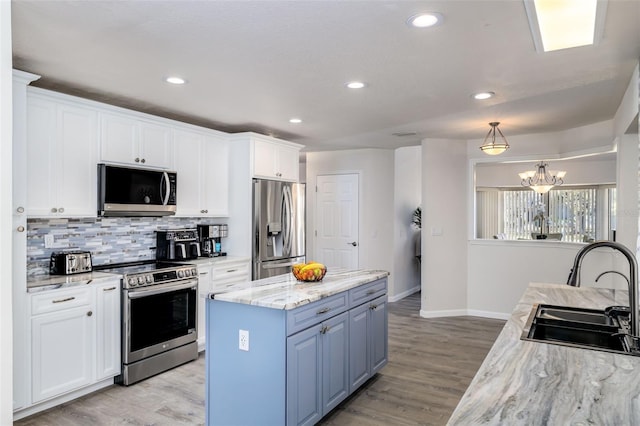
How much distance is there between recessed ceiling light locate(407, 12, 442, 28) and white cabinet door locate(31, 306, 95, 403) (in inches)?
120

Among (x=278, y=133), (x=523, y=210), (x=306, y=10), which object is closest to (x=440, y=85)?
(x=306, y=10)

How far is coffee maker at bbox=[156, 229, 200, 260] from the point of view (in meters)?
4.33

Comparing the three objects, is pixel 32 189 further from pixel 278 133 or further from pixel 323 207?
pixel 323 207

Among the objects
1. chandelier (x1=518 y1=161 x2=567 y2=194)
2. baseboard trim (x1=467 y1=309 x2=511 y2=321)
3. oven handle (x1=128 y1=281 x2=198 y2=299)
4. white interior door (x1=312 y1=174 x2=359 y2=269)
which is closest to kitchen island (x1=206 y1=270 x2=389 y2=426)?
oven handle (x1=128 y1=281 x2=198 y2=299)

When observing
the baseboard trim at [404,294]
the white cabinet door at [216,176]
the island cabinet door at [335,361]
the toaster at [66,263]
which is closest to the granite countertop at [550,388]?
the island cabinet door at [335,361]

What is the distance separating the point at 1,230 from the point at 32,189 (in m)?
1.05

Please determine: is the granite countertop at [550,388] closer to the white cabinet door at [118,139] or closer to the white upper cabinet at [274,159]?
the white cabinet door at [118,139]

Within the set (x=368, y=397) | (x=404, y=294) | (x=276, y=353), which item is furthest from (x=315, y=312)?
(x=404, y=294)

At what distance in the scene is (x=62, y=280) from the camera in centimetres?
316

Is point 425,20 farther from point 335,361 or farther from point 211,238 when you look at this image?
point 211,238

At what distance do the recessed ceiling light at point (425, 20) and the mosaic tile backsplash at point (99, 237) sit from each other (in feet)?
10.3

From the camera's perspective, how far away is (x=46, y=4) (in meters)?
2.09

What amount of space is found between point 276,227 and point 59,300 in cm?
246

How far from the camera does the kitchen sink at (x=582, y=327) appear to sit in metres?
1.81
